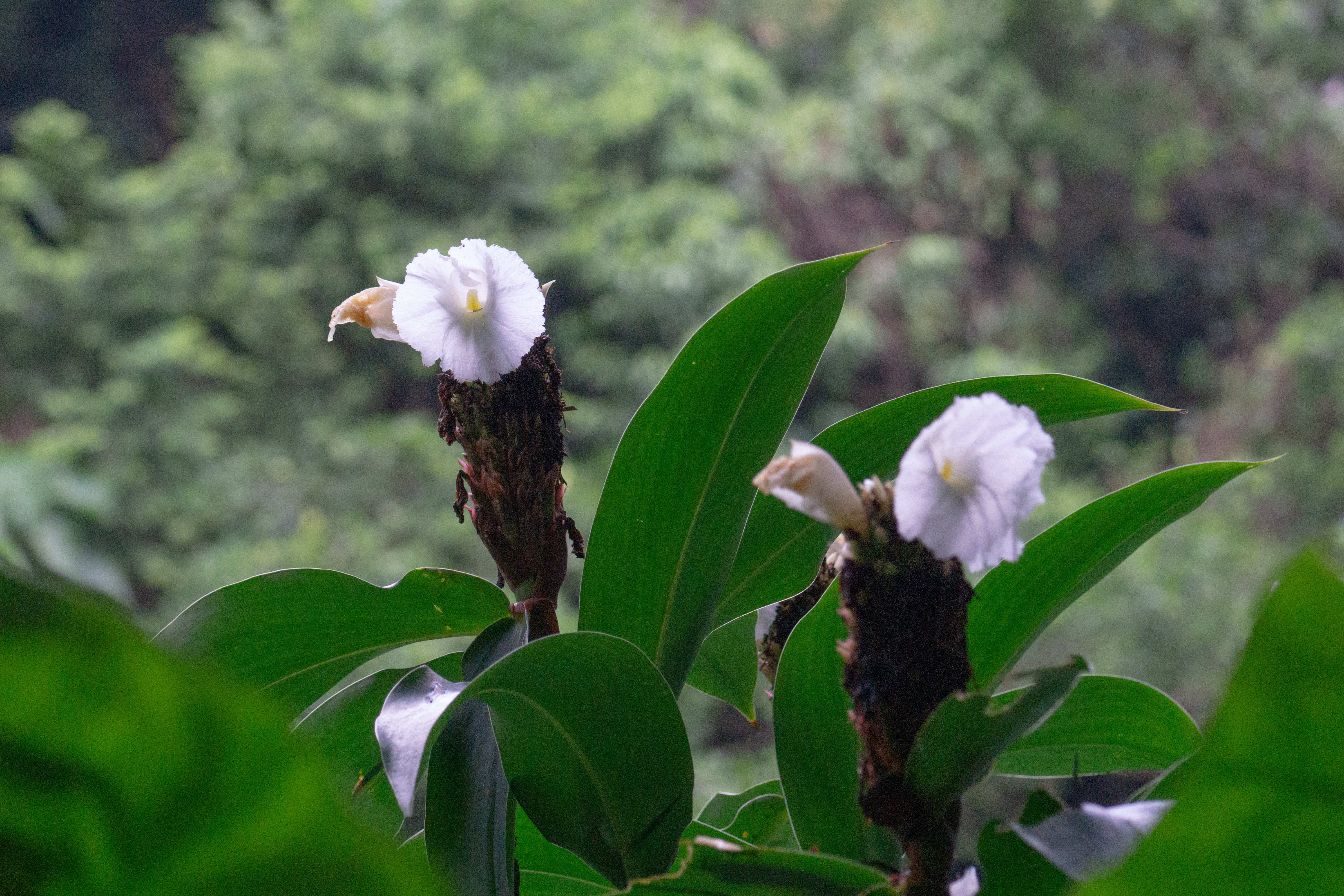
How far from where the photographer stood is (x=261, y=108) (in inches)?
188

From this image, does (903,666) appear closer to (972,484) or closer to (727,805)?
(972,484)

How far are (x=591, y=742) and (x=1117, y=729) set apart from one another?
24 centimetres

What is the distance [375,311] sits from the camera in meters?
0.44

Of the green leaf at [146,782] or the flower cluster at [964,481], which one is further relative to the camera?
the flower cluster at [964,481]

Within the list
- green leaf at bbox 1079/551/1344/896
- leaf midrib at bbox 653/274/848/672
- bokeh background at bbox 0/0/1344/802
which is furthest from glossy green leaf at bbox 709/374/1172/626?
bokeh background at bbox 0/0/1344/802

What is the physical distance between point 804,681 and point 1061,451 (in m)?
4.66

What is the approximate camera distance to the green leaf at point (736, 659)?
490 millimetres

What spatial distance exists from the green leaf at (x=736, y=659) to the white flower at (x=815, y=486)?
0.19 meters

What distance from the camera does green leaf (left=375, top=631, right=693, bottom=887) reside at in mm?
328

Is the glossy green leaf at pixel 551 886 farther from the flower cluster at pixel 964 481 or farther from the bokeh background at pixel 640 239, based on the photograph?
the bokeh background at pixel 640 239

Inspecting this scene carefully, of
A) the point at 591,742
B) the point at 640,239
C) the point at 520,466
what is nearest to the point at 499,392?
the point at 520,466

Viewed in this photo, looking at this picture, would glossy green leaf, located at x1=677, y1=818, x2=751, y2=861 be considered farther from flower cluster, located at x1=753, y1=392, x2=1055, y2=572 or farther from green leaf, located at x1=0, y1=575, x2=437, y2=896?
green leaf, located at x1=0, y1=575, x2=437, y2=896

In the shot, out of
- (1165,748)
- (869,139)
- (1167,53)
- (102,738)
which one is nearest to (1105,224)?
(1167,53)

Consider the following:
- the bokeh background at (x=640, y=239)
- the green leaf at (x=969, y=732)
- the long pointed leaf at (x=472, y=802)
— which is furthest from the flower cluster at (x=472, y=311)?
the bokeh background at (x=640, y=239)
